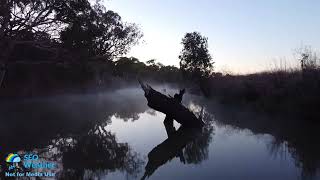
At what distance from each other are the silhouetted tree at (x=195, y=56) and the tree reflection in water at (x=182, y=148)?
2329 cm

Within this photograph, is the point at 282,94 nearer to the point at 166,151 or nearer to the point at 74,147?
the point at 166,151

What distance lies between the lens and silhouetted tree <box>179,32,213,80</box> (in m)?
39.0

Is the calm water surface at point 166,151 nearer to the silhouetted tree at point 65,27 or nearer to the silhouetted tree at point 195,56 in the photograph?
the silhouetted tree at point 65,27

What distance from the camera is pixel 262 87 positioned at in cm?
2328

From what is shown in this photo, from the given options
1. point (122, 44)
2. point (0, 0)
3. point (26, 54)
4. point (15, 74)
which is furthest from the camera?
point (15, 74)

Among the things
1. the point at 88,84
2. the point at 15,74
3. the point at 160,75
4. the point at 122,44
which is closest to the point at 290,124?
the point at 122,44

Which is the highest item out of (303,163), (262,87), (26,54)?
(26,54)

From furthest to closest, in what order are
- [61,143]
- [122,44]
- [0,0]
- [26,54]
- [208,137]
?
[26,54] → [122,44] → [0,0] → [208,137] → [61,143]

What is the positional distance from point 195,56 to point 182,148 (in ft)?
92.2

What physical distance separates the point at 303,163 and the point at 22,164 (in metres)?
7.22

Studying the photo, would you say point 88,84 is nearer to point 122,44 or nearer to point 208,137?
point 122,44

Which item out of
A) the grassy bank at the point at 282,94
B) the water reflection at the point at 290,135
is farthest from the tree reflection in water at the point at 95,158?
the grassy bank at the point at 282,94

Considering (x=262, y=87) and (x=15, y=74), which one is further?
(x=15, y=74)

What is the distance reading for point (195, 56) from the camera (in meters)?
39.0
